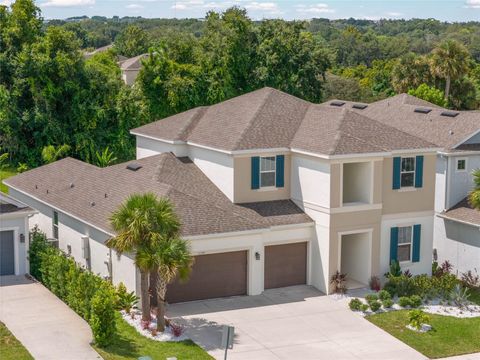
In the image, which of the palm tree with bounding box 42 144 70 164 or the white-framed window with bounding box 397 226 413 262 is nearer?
the white-framed window with bounding box 397 226 413 262

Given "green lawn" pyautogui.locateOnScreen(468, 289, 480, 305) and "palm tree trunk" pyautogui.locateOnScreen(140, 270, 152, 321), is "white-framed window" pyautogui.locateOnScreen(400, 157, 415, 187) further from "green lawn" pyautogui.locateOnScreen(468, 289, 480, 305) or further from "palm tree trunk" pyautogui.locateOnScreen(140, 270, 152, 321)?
"palm tree trunk" pyautogui.locateOnScreen(140, 270, 152, 321)

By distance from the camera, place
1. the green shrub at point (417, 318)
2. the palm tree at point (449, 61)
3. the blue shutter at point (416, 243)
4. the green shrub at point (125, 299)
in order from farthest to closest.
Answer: the palm tree at point (449, 61) < the blue shutter at point (416, 243) < the green shrub at point (125, 299) < the green shrub at point (417, 318)

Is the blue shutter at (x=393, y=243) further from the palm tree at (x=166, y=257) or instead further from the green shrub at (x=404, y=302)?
the palm tree at (x=166, y=257)

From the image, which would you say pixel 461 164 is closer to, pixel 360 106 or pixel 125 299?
pixel 360 106

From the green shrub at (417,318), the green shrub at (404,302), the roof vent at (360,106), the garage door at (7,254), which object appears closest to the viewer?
the green shrub at (417,318)

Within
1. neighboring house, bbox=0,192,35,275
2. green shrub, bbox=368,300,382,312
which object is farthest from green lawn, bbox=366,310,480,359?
neighboring house, bbox=0,192,35,275

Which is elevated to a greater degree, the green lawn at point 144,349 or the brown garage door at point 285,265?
the brown garage door at point 285,265

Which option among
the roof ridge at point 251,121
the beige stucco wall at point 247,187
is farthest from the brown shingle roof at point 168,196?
the roof ridge at point 251,121
